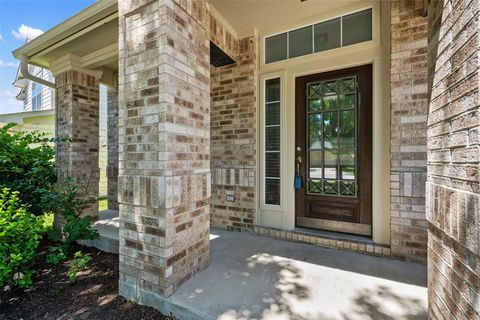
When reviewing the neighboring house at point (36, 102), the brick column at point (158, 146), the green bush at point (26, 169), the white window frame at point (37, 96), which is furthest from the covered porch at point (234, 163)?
the white window frame at point (37, 96)

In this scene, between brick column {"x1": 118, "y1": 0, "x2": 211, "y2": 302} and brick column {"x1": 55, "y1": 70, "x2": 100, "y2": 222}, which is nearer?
brick column {"x1": 118, "y1": 0, "x2": 211, "y2": 302}

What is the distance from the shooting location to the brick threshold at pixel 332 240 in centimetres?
256

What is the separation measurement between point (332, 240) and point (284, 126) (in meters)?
1.60

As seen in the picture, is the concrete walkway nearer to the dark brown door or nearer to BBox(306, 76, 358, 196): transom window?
the dark brown door

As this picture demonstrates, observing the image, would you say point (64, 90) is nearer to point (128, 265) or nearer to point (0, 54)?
point (128, 265)

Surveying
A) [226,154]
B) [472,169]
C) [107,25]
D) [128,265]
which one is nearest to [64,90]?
[107,25]

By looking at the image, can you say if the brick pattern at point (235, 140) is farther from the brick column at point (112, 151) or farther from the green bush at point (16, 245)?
the brick column at point (112, 151)

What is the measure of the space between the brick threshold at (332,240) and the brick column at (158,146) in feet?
4.45

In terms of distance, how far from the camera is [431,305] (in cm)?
140

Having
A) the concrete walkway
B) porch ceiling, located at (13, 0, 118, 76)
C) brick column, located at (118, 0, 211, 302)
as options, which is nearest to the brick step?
brick column, located at (118, 0, 211, 302)

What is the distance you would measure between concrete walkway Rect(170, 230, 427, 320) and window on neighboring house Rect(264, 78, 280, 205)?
34.9 inches

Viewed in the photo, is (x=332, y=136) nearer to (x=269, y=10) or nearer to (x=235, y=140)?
(x=235, y=140)

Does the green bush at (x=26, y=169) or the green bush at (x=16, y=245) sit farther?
the green bush at (x=26, y=169)

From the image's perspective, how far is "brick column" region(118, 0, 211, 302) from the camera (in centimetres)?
179
